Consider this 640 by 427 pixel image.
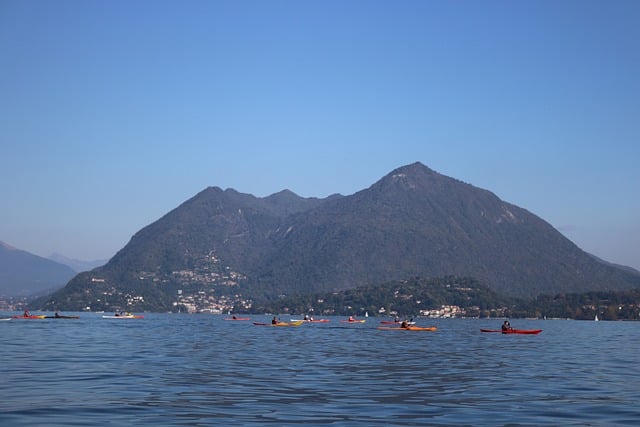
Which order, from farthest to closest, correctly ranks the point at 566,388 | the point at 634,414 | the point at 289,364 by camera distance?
the point at 289,364
the point at 566,388
the point at 634,414

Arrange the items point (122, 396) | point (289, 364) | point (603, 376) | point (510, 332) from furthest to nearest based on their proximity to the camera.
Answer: point (510, 332), point (289, 364), point (603, 376), point (122, 396)

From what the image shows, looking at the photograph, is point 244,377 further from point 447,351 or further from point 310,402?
point 447,351

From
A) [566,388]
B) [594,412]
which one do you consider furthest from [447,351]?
[594,412]

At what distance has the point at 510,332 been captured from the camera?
115m

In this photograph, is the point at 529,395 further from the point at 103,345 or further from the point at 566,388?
the point at 103,345

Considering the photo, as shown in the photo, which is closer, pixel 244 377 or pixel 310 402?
pixel 310 402

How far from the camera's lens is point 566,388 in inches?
1677

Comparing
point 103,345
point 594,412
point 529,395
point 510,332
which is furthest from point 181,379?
point 510,332

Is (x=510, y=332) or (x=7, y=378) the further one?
(x=510, y=332)

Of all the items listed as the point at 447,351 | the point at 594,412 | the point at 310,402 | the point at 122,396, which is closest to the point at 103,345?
the point at 447,351

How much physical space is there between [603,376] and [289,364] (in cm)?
2074

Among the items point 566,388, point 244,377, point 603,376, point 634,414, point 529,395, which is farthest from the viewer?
point 603,376

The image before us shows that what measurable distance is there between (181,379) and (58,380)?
660cm

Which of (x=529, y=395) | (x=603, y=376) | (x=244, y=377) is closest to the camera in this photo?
(x=529, y=395)
